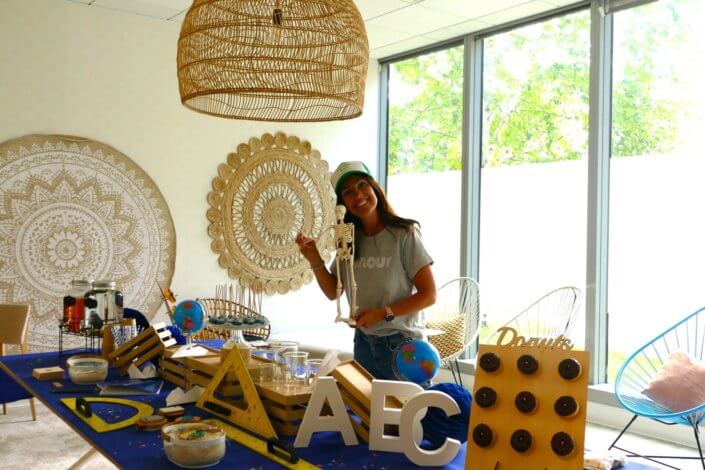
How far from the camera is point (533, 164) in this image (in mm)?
5020

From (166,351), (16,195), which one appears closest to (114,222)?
(16,195)

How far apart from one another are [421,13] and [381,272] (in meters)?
2.76

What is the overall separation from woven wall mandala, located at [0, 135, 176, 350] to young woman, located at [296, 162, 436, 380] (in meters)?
2.53

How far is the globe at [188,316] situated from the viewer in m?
2.63

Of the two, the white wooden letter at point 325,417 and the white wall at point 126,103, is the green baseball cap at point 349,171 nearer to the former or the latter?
the white wooden letter at point 325,417

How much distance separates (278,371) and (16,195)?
3.16 metres

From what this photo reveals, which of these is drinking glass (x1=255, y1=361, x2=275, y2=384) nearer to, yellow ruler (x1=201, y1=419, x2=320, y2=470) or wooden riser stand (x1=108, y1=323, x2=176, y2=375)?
yellow ruler (x1=201, y1=419, x2=320, y2=470)

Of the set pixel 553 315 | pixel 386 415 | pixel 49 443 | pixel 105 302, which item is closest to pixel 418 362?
pixel 386 415

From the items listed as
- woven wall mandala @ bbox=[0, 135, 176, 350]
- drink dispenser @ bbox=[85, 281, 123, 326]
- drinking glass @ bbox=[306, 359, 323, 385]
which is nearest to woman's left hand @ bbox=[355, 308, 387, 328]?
drinking glass @ bbox=[306, 359, 323, 385]

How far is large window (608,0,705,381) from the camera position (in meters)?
4.18

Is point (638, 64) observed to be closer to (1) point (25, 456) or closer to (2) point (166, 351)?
(2) point (166, 351)

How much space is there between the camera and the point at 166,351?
2.43 meters

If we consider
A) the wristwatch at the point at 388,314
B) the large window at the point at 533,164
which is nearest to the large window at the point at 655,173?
the large window at the point at 533,164

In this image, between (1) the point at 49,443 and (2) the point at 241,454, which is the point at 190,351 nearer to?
(2) the point at 241,454
